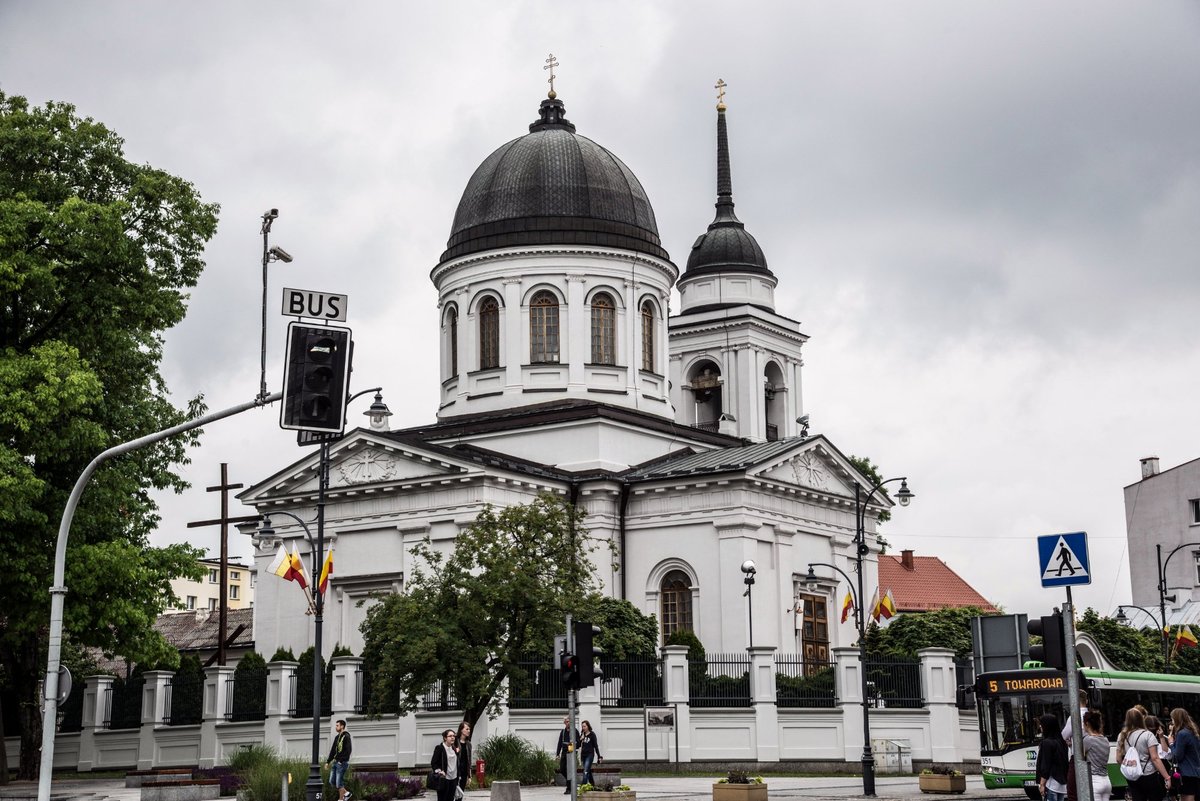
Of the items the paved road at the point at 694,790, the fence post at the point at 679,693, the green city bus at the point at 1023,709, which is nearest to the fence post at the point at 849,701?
the paved road at the point at 694,790

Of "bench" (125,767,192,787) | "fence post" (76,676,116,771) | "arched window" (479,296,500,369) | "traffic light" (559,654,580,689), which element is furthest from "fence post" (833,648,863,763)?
"fence post" (76,676,116,771)

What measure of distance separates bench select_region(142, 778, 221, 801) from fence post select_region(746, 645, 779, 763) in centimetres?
1347

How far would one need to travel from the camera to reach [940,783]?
31391 mm

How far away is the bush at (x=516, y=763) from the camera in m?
34.3

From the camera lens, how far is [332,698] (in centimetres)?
4059

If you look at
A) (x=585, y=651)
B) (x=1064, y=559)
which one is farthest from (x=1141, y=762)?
(x=585, y=651)

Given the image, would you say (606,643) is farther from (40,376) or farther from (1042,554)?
(1042,554)

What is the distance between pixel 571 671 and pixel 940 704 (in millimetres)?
20261

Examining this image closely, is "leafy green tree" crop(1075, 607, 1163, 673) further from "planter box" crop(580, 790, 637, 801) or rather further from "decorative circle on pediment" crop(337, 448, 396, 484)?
"planter box" crop(580, 790, 637, 801)

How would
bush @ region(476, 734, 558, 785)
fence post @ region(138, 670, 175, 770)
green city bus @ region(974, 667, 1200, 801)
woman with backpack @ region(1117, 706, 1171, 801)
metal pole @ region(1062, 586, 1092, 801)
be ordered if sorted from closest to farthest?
1. metal pole @ region(1062, 586, 1092, 801)
2. woman with backpack @ region(1117, 706, 1171, 801)
3. green city bus @ region(974, 667, 1200, 801)
4. bush @ region(476, 734, 558, 785)
5. fence post @ region(138, 670, 175, 770)

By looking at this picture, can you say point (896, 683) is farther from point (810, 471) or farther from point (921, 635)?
point (810, 471)

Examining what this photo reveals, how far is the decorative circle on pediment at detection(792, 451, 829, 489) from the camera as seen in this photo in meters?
49.3

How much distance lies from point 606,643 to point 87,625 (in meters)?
13.2

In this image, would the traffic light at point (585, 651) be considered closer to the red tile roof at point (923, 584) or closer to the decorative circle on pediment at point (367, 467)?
the decorative circle on pediment at point (367, 467)
